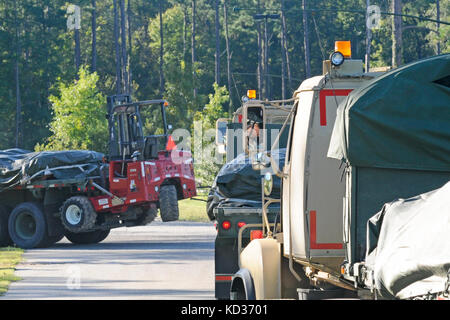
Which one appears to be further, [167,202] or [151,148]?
[151,148]

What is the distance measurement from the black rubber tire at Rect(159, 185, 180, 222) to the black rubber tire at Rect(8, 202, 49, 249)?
2.97 m

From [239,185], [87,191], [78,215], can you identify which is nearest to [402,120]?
[239,185]

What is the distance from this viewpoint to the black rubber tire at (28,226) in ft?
→ 81.9

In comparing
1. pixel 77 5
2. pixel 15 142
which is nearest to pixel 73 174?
pixel 15 142

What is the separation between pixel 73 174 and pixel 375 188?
18.9 meters

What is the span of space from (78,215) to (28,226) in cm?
209

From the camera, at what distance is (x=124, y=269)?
62.5ft

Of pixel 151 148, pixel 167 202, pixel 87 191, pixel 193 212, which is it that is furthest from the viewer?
pixel 193 212

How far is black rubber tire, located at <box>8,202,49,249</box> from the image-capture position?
25.0 metres

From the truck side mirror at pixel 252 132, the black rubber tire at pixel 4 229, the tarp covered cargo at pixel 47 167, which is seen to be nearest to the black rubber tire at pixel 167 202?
the tarp covered cargo at pixel 47 167

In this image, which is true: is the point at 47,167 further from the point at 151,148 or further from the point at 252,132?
the point at 252,132
